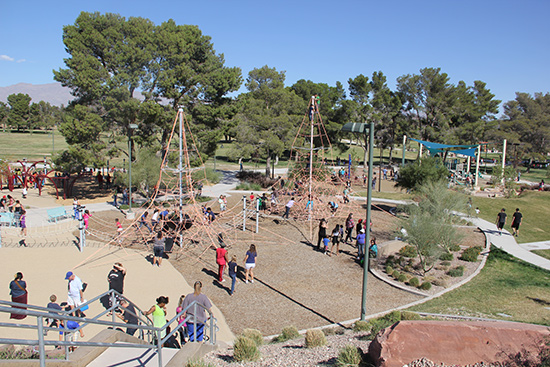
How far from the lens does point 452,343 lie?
6082 mm

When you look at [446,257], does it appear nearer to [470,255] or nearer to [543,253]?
[470,255]

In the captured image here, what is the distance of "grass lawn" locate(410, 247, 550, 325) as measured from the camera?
36.9 feet

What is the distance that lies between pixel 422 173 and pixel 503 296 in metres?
12.2

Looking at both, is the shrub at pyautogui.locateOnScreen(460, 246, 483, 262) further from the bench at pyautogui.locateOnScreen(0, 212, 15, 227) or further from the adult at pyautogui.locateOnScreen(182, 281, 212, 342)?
the bench at pyautogui.locateOnScreen(0, 212, 15, 227)

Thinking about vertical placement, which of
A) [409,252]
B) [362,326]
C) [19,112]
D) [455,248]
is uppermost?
[19,112]

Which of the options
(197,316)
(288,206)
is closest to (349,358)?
(197,316)

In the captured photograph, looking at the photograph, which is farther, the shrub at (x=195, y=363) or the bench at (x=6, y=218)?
the bench at (x=6, y=218)

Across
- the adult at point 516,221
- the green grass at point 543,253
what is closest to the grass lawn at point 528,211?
the adult at point 516,221

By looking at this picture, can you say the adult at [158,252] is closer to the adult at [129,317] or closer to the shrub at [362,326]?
the adult at [129,317]

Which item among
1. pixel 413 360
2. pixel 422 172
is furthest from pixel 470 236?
pixel 413 360

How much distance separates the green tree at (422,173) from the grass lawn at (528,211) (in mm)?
5064

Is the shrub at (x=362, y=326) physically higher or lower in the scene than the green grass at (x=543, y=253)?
higher

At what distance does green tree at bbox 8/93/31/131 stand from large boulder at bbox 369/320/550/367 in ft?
420

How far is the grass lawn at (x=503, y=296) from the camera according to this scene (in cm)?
1125
